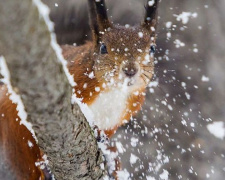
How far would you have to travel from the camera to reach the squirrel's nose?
63.4 inches

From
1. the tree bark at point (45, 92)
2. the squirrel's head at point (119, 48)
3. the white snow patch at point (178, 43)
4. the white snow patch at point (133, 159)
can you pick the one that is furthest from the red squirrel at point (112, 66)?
the white snow patch at point (178, 43)

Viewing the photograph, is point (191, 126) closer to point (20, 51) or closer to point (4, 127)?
point (4, 127)

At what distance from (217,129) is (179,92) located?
500mm

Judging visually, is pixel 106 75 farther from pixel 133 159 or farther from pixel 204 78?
pixel 204 78

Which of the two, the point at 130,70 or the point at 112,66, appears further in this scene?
the point at 112,66

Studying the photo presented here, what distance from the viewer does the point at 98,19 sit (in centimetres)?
179

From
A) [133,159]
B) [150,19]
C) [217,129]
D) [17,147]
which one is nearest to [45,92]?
[17,147]

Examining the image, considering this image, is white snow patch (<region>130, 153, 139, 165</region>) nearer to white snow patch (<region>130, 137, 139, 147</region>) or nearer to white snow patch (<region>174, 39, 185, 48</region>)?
white snow patch (<region>130, 137, 139, 147</region>)

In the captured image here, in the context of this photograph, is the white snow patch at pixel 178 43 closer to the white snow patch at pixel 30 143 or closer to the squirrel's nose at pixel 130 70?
the squirrel's nose at pixel 130 70

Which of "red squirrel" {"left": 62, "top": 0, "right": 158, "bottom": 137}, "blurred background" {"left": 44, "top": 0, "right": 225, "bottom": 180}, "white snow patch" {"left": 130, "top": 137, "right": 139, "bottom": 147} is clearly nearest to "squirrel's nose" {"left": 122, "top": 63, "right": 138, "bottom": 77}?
"red squirrel" {"left": 62, "top": 0, "right": 158, "bottom": 137}

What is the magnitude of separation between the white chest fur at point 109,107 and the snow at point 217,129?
139 cm

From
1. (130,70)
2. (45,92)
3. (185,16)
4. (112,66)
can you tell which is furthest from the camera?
(185,16)

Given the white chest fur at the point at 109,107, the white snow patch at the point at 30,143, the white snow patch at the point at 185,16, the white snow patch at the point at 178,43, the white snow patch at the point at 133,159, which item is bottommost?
the white snow patch at the point at 133,159

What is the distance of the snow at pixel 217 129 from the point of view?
10.1 ft
